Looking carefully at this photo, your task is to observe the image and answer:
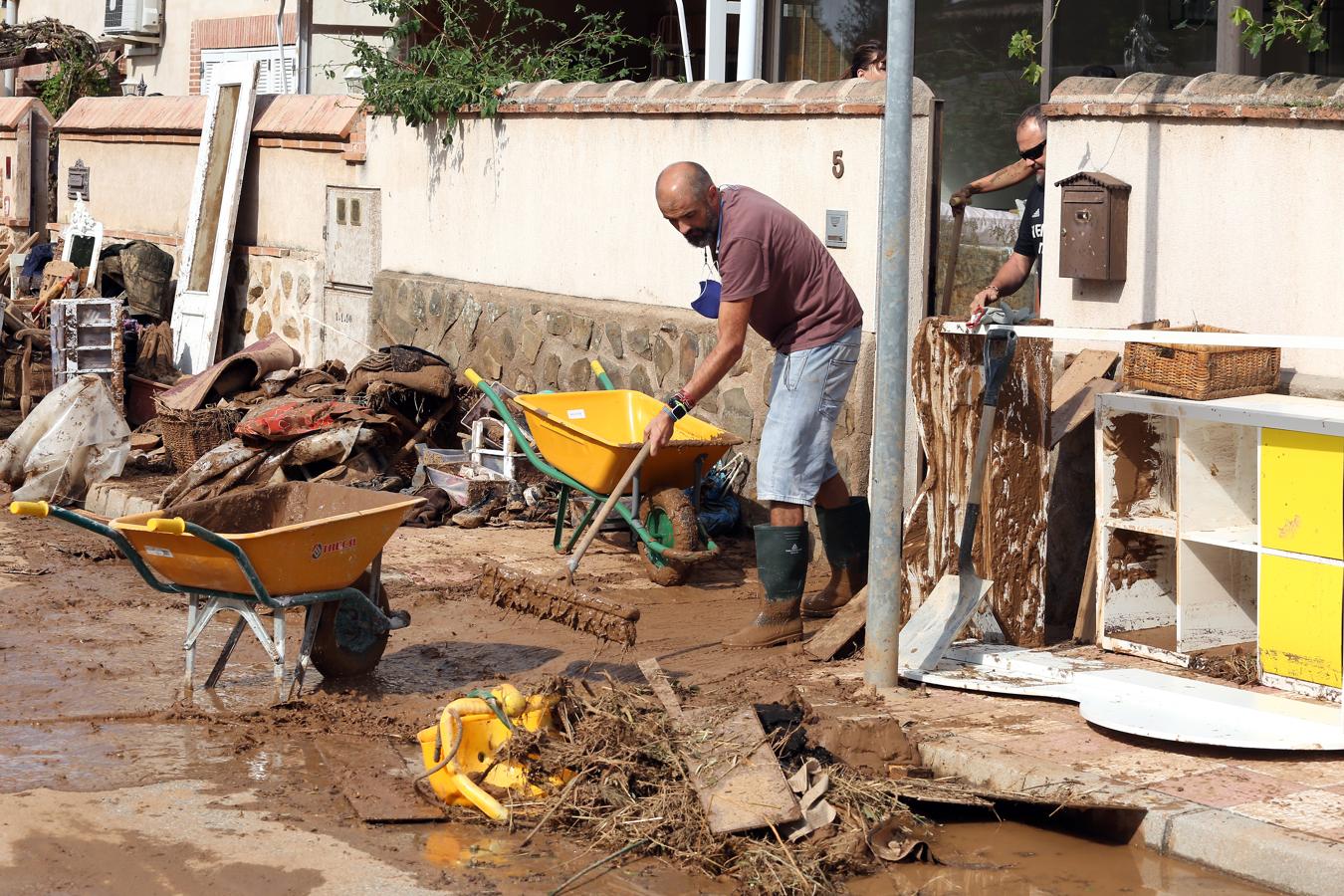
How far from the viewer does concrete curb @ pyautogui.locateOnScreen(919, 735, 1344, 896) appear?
4.44m

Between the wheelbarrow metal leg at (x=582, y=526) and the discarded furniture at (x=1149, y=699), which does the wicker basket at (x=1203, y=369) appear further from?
the wheelbarrow metal leg at (x=582, y=526)

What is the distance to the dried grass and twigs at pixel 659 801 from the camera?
15.0ft

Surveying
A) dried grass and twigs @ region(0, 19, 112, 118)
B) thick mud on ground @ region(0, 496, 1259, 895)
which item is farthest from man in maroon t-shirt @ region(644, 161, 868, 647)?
dried grass and twigs @ region(0, 19, 112, 118)

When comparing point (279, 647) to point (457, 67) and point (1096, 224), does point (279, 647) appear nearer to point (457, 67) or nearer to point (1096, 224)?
point (1096, 224)

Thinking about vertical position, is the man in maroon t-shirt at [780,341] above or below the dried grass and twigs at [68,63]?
below

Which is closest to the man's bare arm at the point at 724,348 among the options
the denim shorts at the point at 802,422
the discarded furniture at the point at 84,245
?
the denim shorts at the point at 802,422

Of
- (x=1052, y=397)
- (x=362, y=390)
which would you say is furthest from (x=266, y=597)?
(x=362, y=390)

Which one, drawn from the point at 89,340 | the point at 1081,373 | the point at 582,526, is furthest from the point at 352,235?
the point at 1081,373

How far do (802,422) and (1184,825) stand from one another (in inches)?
105

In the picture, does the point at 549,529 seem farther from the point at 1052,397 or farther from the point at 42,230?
the point at 42,230

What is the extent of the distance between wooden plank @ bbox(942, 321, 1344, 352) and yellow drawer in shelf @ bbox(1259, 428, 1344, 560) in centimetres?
35

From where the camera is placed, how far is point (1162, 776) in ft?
16.9

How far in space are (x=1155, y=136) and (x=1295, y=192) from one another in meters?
0.68

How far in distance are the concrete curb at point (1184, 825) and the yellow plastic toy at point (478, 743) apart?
4.37ft
